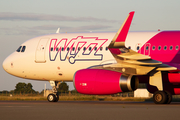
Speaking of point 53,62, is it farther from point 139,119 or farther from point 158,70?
point 139,119

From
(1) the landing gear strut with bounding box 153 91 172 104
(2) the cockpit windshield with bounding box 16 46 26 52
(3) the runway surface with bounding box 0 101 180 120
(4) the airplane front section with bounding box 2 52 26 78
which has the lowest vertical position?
(3) the runway surface with bounding box 0 101 180 120

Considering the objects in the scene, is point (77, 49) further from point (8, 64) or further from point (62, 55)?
point (8, 64)

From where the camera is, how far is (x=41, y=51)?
907 inches

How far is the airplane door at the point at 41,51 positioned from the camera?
75.1 ft

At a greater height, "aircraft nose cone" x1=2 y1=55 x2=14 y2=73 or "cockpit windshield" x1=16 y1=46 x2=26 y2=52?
"cockpit windshield" x1=16 y1=46 x2=26 y2=52

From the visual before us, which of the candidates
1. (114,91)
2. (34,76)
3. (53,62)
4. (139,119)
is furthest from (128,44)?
(139,119)

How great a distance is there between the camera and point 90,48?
2145cm

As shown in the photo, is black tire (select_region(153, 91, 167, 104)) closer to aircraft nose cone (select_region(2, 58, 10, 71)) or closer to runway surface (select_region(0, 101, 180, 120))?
runway surface (select_region(0, 101, 180, 120))

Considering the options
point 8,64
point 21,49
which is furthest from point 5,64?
point 21,49

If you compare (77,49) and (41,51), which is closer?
(77,49)

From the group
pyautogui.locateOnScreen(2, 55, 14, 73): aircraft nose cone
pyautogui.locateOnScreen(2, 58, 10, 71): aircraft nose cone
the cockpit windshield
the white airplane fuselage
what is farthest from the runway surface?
the cockpit windshield

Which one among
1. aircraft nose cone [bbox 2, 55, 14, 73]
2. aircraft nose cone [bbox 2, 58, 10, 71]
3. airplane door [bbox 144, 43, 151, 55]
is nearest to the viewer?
airplane door [bbox 144, 43, 151, 55]

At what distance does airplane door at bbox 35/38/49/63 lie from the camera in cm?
2289

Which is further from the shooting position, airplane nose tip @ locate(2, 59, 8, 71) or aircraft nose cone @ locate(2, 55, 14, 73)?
airplane nose tip @ locate(2, 59, 8, 71)
